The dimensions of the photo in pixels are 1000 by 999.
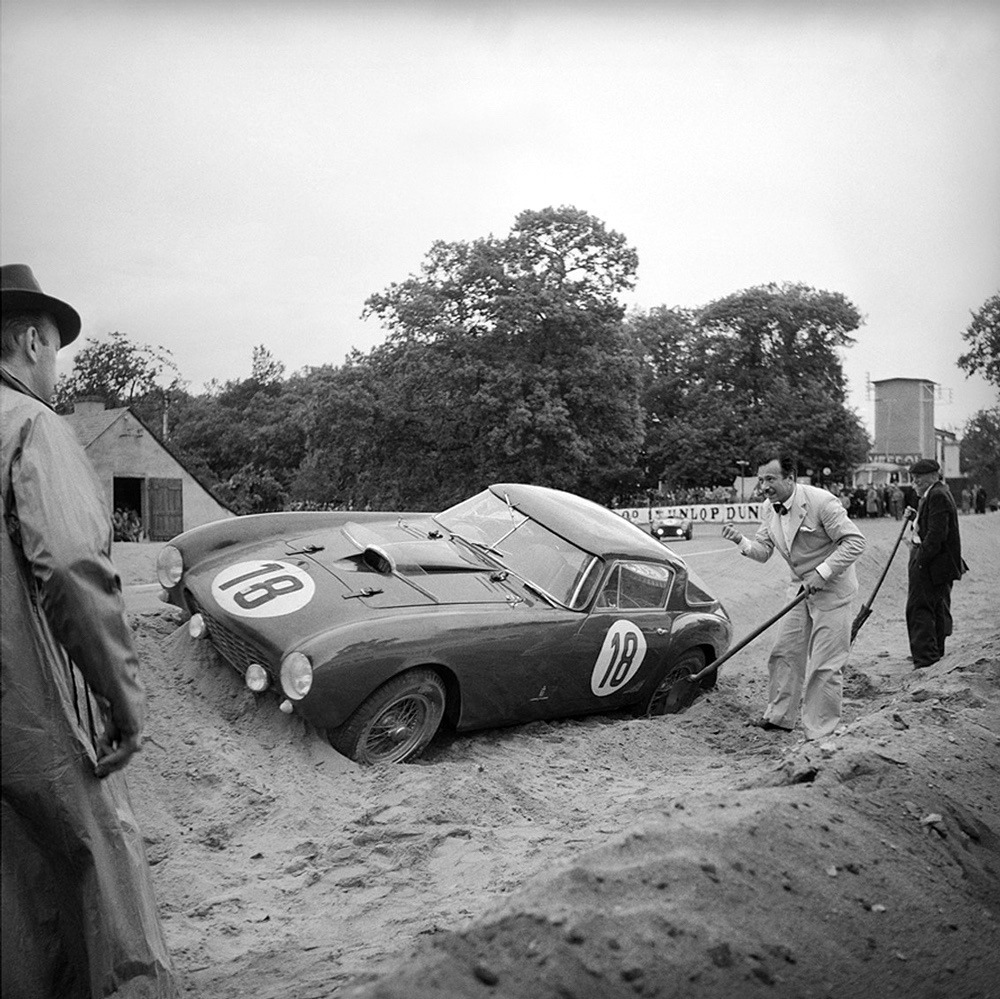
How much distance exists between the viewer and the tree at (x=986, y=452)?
219 ft

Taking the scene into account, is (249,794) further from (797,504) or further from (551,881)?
(797,504)

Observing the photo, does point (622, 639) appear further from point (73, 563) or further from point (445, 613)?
point (73, 563)

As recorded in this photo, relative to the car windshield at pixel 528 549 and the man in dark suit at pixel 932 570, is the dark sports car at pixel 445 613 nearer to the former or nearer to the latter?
the car windshield at pixel 528 549

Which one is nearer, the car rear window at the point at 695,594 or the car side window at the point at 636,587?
the car side window at the point at 636,587

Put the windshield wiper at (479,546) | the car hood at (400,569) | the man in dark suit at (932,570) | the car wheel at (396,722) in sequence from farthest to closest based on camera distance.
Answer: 1. the man in dark suit at (932,570)
2. the windshield wiper at (479,546)
3. the car hood at (400,569)
4. the car wheel at (396,722)

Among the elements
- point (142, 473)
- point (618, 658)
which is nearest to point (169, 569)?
point (618, 658)

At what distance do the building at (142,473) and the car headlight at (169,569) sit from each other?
25322 millimetres

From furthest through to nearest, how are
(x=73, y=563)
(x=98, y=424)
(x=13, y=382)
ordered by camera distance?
(x=98, y=424), (x=13, y=382), (x=73, y=563)

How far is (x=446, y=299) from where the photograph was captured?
35.8 metres

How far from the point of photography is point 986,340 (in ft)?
145

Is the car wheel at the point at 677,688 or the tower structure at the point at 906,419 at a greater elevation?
the tower structure at the point at 906,419

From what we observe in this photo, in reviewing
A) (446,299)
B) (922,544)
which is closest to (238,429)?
(446,299)

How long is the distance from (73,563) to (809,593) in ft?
18.4

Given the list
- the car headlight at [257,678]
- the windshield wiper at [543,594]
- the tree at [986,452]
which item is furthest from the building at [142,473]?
the tree at [986,452]
